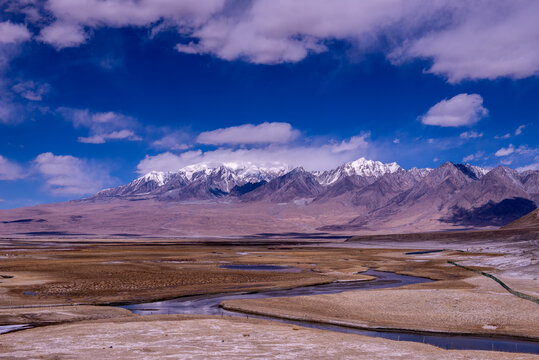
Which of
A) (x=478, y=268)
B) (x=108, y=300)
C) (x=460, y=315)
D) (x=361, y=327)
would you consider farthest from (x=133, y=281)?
(x=478, y=268)

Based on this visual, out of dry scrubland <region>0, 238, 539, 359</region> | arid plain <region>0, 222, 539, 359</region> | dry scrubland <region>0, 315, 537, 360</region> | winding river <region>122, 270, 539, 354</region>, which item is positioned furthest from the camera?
winding river <region>122, 270, 539, 354</region>

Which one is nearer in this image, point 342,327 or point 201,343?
point 201,343

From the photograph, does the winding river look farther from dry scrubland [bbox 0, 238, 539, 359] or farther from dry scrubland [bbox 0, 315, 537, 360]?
dry scrubland [bbox 0, 315, 537, 360]

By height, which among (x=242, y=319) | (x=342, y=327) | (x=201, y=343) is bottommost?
(x=342, y=327)

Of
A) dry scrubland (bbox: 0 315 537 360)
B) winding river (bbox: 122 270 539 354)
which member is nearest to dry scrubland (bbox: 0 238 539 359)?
dry scrubland (bbox: 0 315 537 360)

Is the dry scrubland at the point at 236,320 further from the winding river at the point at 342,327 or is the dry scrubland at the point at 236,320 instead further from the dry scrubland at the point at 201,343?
the winding river at the point at 342,327

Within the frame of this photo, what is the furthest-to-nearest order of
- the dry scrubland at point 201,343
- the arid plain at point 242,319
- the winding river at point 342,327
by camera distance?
the winding river at point 342,327 < the arid plain at point 242,319 < the dry scrubland at point 201,343

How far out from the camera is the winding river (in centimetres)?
2559

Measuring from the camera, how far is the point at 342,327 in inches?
1165

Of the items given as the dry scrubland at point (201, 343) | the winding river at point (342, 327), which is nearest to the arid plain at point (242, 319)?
the dry scrubland at point (201, 343)

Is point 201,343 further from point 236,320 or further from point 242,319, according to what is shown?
point 242,319

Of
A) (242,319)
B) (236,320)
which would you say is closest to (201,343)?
(236,320)

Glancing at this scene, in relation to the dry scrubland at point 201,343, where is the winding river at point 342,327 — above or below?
below

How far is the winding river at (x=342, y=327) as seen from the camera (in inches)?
1008
